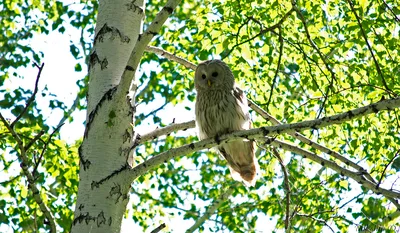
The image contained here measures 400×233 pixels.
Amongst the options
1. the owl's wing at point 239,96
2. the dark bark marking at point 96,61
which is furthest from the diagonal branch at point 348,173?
the owl's wing at point 239,96

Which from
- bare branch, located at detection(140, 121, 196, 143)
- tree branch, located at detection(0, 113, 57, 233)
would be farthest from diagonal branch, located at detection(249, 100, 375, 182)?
tree branch, located at detection(0, 113, 57, 233)

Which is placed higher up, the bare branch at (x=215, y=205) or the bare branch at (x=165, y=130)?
the bare branch at (x=215, y=205)

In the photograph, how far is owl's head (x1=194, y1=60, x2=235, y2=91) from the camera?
470 centimetres

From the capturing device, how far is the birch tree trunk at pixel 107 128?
3018 mm

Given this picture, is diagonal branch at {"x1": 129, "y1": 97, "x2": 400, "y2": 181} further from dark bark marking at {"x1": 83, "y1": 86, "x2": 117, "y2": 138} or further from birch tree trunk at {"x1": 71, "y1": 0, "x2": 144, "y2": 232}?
dark bark marking at {"x1": 83, "y1": 86, "x2": 117, "y2": 138}

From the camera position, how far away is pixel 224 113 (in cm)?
445

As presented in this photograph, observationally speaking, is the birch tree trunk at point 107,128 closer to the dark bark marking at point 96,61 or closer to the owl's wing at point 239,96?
the dark bark marking at point 96,61

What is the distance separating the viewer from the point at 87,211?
300 centimetres

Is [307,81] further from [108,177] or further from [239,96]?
[108,177]

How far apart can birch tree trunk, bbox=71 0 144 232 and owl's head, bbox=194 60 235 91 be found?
1311mm

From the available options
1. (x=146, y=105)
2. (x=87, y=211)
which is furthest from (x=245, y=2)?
(x=146, y=105)

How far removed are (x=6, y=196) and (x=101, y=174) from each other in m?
3.78

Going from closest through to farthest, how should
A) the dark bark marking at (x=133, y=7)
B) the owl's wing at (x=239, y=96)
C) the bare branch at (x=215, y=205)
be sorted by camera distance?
the dark bark marking at (x=133, y=7)
the owl's wing at (x=239, y=96)
the bare branch at (x=215, y=205)

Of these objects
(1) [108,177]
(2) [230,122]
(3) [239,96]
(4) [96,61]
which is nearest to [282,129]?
(1) [108,177]
